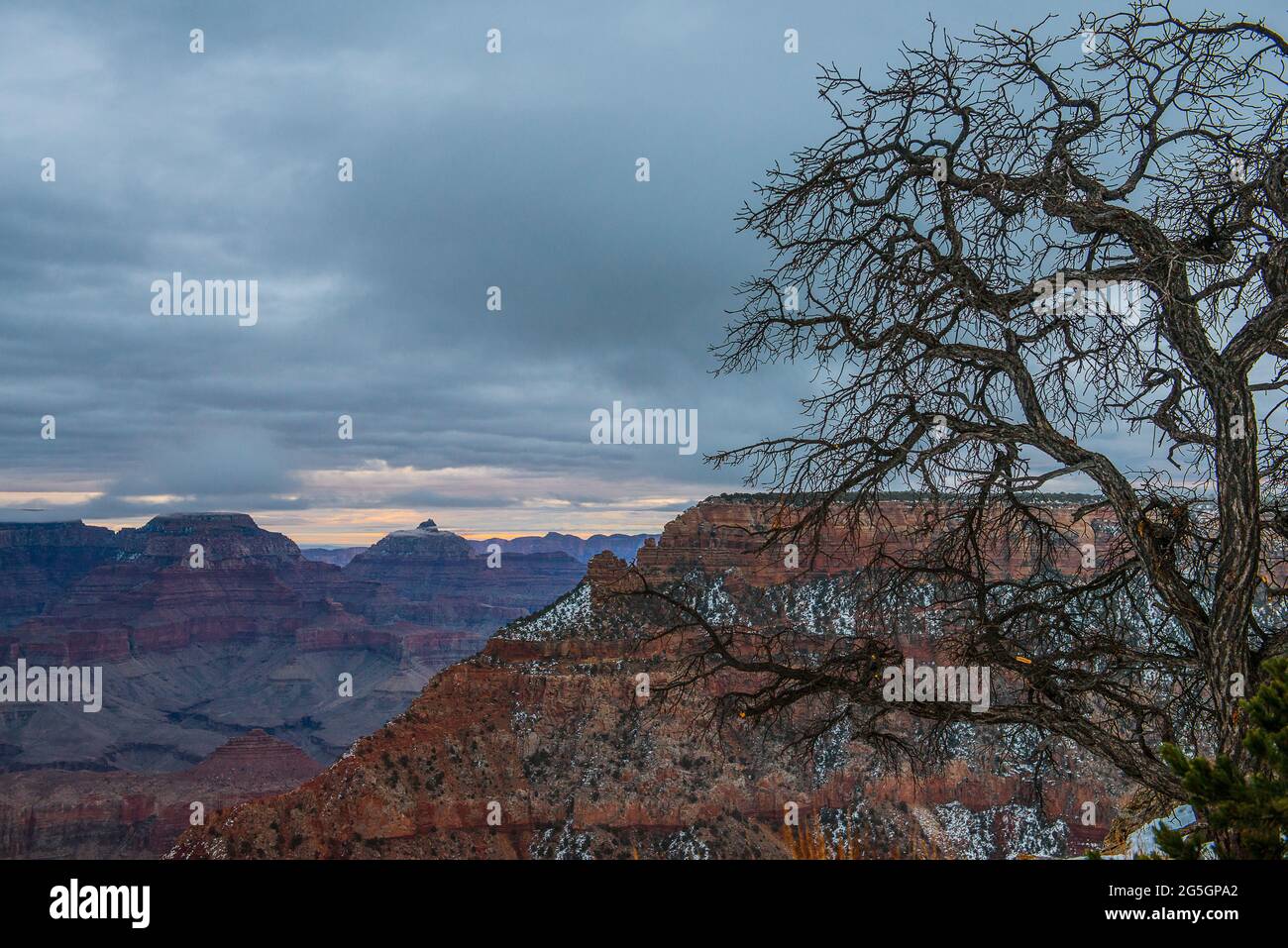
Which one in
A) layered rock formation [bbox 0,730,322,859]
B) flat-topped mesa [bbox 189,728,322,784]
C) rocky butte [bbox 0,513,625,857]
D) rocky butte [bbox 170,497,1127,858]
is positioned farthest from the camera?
rocky butte [bbox 0,513,625,857]

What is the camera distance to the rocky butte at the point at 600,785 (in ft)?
163

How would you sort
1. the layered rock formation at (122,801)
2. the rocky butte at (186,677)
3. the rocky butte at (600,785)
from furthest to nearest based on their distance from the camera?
A: the rocky butte at (186,677) < the layered rock formation at (122,801) < the rocky butte at (600,785)

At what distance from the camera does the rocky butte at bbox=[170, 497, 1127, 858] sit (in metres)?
49.8

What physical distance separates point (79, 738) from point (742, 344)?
170757 millimetres

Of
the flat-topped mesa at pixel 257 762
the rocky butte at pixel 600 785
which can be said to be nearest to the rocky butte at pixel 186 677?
the flat-topped mesa at pixel 257 762

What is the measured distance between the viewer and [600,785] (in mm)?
53750

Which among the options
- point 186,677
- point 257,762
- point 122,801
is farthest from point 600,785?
point 186,677

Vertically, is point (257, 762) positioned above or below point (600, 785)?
below

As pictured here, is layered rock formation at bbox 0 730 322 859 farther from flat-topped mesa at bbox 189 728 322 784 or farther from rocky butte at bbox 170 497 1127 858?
rocky butte at bbox 170 497 1127 858

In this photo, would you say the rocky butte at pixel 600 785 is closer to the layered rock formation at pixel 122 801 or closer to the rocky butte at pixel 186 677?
the layered rock formation at pixel 122 801

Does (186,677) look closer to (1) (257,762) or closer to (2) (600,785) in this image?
(1) (257,762)

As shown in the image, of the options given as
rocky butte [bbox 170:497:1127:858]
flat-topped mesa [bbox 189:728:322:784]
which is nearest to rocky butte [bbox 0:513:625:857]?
flat-topped mesa [bbox 189:728:322:784]
